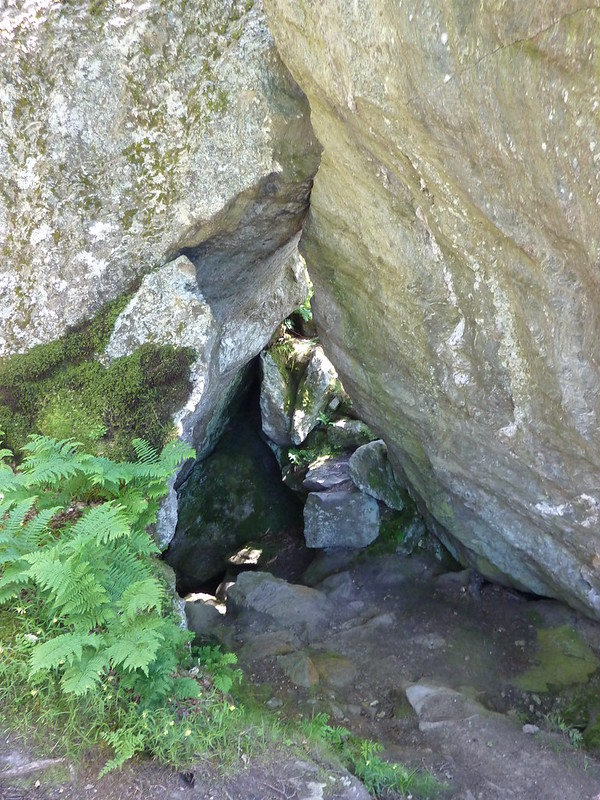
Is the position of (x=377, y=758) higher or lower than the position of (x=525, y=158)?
lower

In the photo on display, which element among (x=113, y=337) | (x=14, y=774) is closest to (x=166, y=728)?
(x=14, y=774)

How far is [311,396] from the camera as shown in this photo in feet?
37.9

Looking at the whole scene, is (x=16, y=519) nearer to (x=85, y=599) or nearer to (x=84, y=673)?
(x=85, y=599)

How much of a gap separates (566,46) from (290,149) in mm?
2938

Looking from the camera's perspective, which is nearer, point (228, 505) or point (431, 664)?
point (431, 664)

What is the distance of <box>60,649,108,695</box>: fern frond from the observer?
3.93 m

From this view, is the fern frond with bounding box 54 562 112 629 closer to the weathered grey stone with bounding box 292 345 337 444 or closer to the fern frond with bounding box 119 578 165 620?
the fern frond with bounding box 119 578 165 620

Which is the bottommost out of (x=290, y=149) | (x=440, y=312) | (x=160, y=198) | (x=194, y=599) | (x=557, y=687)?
(x=194, y=599)

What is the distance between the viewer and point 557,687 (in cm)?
699

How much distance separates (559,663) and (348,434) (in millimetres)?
5488

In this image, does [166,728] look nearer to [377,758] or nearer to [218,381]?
[377,758]

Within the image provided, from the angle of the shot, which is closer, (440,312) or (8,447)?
(8,447)

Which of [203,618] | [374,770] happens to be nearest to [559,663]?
[374,770]

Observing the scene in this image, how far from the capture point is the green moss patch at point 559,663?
706 cm
